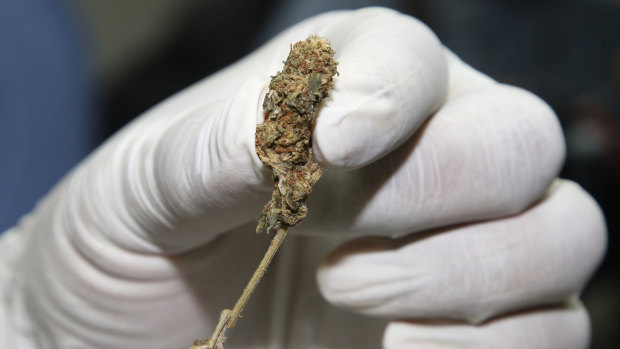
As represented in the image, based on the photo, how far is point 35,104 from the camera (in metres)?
1.59

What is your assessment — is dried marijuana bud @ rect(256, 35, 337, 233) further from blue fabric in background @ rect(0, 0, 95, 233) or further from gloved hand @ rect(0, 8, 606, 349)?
blue fabric in background @ rect(0, 0, 95, 233)

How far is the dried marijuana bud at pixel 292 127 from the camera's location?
1.63 feet

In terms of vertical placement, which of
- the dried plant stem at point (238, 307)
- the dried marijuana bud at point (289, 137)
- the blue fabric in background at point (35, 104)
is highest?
the blue fabric in background at point (35, 104)

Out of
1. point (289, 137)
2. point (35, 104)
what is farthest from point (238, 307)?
point (35, 104)

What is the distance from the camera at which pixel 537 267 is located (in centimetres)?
75

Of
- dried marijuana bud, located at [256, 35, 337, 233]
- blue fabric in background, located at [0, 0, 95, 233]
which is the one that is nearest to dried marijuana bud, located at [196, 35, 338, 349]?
dried marijuana bud, located at [256, 35, 337, 233]

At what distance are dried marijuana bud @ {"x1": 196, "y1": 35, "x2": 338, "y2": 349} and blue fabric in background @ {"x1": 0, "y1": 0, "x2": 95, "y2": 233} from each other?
1296 millimetres

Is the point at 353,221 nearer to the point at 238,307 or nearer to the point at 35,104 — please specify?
the point at 238,307

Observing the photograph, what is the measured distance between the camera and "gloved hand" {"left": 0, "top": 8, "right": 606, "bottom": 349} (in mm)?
597

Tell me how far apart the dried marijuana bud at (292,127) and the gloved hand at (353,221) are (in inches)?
1.2

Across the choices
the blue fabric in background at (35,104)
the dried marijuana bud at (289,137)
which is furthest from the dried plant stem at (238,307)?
the blue fabric in background at (35,104)

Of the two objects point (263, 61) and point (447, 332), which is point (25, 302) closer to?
point (263, 61)

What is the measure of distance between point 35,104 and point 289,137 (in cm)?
139

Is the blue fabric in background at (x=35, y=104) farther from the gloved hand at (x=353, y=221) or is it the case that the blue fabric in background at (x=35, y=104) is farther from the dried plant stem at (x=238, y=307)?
the dried plant stem at (x=238, y=307)
